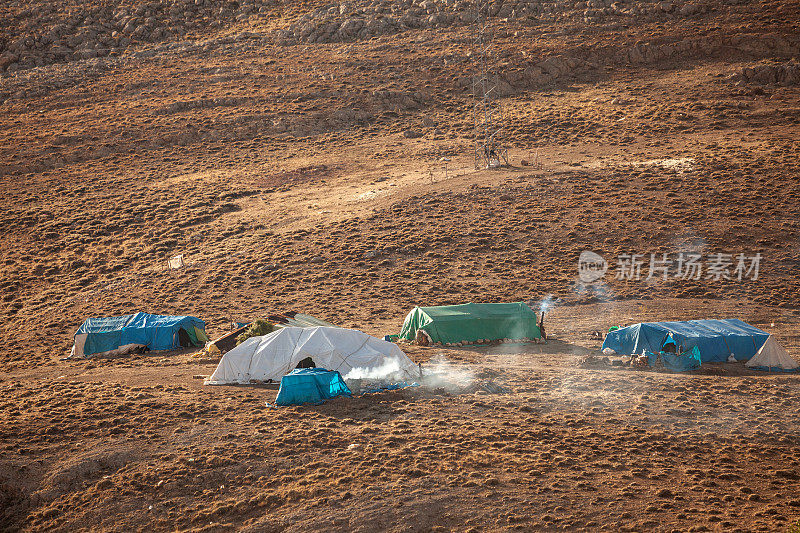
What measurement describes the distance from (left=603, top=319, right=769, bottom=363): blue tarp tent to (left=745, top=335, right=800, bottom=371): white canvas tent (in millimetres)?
602

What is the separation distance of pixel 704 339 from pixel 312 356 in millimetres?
13033

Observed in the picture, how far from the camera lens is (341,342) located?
75.6 ft

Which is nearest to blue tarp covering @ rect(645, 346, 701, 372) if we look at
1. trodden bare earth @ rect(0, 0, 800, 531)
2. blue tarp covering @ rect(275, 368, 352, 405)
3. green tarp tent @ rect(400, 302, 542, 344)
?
trodden bare earth @ rect(0, 0, 800, 531)

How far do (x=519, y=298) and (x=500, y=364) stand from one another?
9.42m

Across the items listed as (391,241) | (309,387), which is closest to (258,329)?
(309,387)

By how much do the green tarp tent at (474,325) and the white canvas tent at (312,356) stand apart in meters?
5.03

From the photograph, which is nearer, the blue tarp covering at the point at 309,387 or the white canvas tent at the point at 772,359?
the blue tarp covering at the point at 309,387

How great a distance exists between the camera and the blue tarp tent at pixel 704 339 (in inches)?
950

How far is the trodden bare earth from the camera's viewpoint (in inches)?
613

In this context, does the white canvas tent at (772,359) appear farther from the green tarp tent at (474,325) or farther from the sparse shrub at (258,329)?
the sparse shrub at (258,329)

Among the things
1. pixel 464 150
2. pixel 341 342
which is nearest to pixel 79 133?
pixel 464 150

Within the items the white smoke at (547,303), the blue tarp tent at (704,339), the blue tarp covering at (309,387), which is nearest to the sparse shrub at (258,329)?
the blue tarp covering at (309,387)

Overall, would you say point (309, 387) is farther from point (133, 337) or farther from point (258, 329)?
point (133, 337)

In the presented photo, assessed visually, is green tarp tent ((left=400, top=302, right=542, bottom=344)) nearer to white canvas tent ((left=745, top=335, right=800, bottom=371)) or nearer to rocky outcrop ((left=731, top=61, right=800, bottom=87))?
white canvas tent ((left=745, top=335, right=800, bottom=371))
